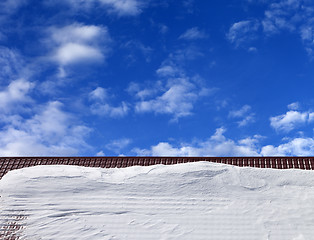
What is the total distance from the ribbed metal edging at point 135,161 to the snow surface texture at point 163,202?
221cm

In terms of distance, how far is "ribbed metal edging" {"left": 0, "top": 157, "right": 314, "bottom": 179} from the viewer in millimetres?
12656

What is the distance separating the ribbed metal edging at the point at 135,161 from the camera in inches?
498

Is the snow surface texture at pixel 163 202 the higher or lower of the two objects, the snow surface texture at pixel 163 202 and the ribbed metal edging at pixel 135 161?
the lower

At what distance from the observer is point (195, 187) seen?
9.84 metres

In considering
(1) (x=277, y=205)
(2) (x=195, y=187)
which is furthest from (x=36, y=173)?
(1) (x=277, y=205)

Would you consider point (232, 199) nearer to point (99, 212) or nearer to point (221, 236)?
point (221, 236)

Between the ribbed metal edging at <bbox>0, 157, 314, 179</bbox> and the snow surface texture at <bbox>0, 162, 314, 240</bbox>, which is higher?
the ribbed metal edging at <bbox>0, 157, 314, 179</bbox>

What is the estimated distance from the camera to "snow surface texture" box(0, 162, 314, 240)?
27.9 feet

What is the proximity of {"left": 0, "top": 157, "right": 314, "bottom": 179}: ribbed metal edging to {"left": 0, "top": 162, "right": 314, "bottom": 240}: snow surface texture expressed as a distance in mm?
2210

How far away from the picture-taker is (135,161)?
1346 centimetres

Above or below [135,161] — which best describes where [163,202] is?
below

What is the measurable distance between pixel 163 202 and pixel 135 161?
413 centimetres

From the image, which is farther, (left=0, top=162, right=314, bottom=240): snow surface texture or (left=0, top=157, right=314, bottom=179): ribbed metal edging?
(left=0, top=157, right=314, bottom=179): ribbed metal edging

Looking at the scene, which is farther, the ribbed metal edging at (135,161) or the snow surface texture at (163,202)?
the ribbed metal edging at (135,161)
